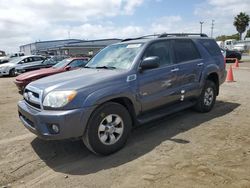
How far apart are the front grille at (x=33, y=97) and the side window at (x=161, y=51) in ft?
6.63

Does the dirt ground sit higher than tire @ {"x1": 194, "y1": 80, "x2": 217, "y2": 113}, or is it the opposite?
tire @ {"x1": 194, "y1": 80, "x2": 217, "y2": 113}

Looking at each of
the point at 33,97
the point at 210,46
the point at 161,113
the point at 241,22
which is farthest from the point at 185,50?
the point at 241,22

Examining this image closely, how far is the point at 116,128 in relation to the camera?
4.73 meters

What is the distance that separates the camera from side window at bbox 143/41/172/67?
18.1 ft

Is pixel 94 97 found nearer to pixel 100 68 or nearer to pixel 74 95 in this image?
pixel 74 95

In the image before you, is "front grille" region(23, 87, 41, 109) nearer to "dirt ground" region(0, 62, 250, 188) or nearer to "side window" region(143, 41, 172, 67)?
"dirt ground" region(0, 62, 250, 188)

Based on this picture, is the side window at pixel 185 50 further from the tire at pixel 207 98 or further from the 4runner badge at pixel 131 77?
the 4runner badge at pixel 131 77

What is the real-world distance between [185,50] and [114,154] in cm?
295

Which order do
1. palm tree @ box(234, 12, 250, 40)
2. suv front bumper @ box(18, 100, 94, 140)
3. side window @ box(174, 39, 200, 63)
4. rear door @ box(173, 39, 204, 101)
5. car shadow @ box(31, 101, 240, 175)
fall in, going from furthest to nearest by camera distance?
palm tree @ box(234, 12, 250, 40) < side window @ box(174, 39, 200, 63) < rear door @ box(173, 39, 204, 101) < car shadow @ box(31, 101, 240, 175) < suv front bumper @ box(18, 100, 94, 140)

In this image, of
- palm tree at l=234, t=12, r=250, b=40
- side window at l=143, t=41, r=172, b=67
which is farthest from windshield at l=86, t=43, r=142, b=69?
palm tree at l=234, t=12, r=250, b=40

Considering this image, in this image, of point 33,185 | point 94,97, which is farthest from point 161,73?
point 33,185

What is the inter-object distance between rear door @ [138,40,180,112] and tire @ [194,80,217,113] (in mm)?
1172

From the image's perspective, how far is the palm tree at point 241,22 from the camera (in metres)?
75.9

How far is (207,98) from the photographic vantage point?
277 inches
